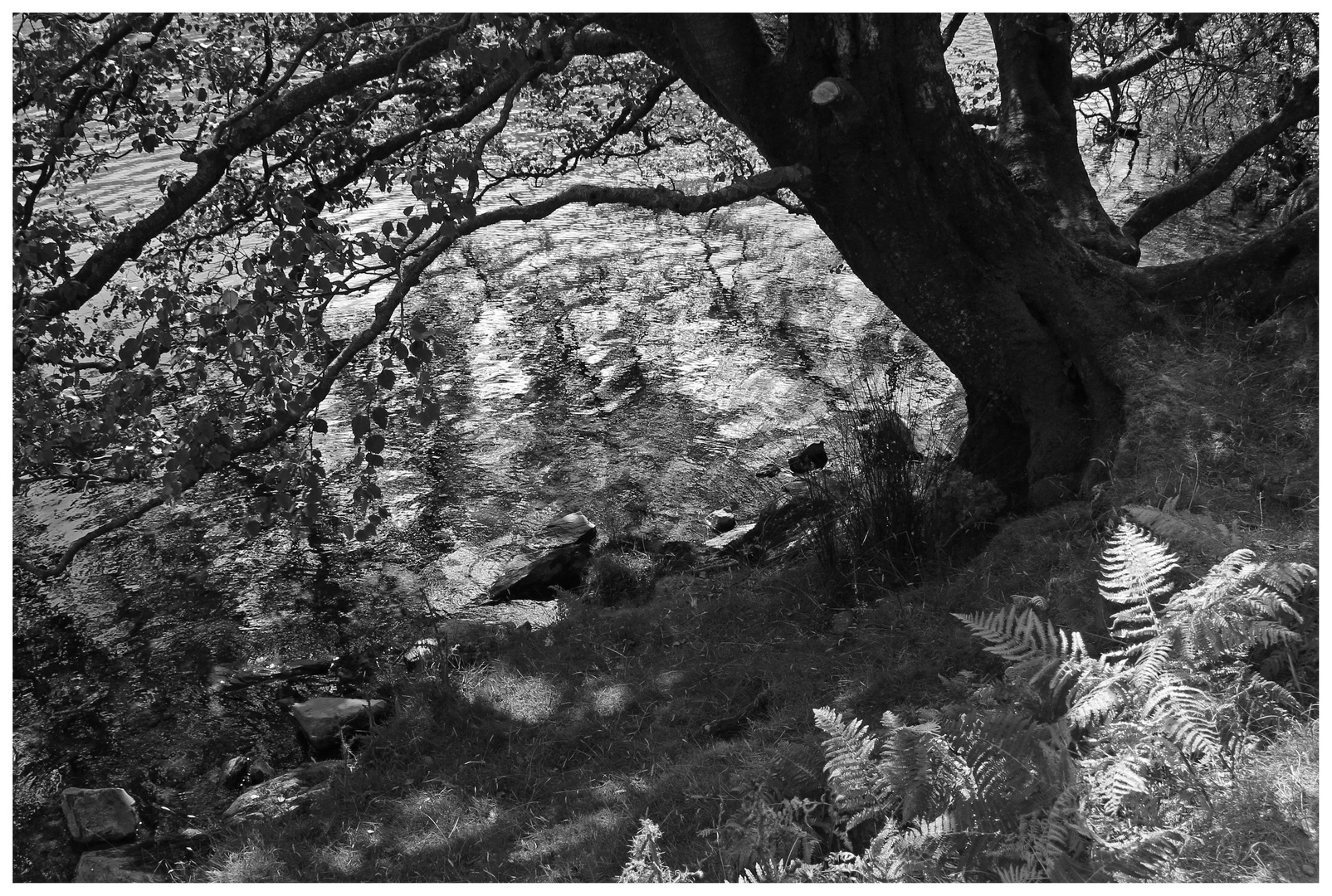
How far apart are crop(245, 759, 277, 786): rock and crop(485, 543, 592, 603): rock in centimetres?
183

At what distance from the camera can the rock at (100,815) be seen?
4.83m

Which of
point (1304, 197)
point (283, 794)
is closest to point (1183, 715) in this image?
point (283, 794)

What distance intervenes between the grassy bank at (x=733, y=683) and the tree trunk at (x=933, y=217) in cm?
40

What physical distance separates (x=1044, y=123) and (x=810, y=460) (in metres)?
2.82

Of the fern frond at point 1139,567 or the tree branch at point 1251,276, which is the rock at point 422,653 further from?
the tree branch at point 1251,276

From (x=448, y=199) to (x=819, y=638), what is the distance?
2514 millimetres

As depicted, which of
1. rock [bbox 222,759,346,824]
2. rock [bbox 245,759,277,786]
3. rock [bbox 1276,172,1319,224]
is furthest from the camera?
rock [bbox 1276,172,1319,224]

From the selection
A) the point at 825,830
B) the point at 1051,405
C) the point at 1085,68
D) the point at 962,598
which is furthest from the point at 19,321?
the point at 1085,68

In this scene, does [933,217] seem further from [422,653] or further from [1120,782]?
[422,653]

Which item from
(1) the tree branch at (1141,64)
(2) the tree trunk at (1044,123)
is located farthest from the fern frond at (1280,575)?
(1) the tree branch at (1141,64)

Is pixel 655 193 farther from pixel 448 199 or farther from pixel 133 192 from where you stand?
pixel 133 192

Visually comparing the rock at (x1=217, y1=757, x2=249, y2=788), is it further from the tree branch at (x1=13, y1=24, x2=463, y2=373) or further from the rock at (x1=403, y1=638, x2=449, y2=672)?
the tree branch at (x1=13, y1=24, x2=463, y2=373)

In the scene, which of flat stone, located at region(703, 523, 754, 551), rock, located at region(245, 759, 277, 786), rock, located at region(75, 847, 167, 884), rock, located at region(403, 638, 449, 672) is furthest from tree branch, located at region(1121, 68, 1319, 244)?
rock, located at region(75, 847, 167, 884)

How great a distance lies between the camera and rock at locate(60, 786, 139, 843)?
190 inches
